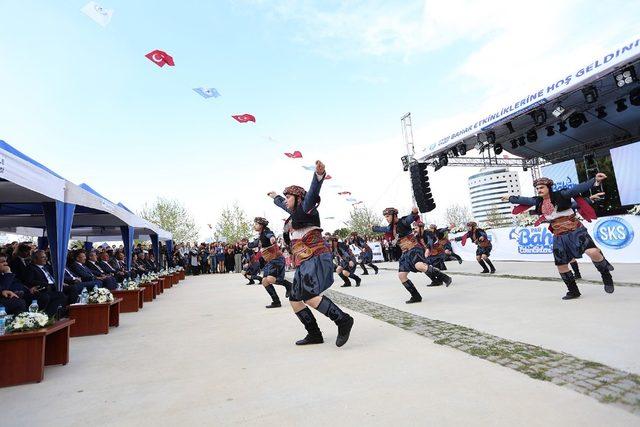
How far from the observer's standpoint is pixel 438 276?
750cm

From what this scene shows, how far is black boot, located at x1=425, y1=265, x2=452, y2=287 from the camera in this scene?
717 centimetres

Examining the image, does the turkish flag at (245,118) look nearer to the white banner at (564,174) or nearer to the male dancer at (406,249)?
the male dancer at (406,249)

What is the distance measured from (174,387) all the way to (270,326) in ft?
7.49

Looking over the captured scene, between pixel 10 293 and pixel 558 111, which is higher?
pixel 558 111

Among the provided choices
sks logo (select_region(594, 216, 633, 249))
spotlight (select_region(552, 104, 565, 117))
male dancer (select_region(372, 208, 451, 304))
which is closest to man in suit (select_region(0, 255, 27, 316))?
male dancer (select_region(372, 208, 451, 304))

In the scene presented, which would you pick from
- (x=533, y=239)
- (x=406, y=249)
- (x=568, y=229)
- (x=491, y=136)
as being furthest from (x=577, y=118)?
(x=406, y=249)

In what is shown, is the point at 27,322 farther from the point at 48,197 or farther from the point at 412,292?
the point at 412,292

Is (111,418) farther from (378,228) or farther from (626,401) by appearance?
(378,228)

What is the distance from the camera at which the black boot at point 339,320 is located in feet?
A: 11.8

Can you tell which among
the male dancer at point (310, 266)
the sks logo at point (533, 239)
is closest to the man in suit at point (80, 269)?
the male dancer at point (310, 266)

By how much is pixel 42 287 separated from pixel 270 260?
3.50 m

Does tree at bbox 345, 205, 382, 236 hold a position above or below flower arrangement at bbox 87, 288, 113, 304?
above

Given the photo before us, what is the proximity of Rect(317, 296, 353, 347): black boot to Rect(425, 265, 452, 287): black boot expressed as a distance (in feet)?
12.4

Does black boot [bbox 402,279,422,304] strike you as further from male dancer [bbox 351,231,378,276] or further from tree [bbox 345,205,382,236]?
tree [bbox 345,205,382,236]
